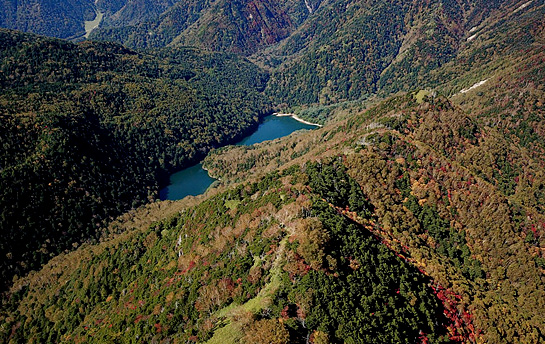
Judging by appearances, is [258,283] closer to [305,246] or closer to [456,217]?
[305,246]

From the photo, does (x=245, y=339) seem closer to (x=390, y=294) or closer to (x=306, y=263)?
(x=306, y=263)

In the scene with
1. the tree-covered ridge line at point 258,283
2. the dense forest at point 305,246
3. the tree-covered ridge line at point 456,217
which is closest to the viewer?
the tree-covered ridge line at point 258,283

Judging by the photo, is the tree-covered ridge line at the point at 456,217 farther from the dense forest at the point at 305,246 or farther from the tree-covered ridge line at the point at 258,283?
the tree-covered ridge line at the point at 258,283

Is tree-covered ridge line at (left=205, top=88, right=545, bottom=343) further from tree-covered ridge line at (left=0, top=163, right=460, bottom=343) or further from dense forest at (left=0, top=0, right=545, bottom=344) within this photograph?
tree-covered ridge line at (left=0, top=163, right=460, bottom=343)

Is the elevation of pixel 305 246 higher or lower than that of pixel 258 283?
higher

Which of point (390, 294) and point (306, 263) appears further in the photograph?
point (390, 294)

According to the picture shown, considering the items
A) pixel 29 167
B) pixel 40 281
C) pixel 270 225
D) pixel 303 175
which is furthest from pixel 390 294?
pixel 29 167

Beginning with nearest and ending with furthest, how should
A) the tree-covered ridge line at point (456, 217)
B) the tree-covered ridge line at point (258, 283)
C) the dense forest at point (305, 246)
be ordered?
the tree-covered ridge line at point (258, 283)
the dense forest at point (305, 246)
the tree-covered ridge line at point (456, 217)

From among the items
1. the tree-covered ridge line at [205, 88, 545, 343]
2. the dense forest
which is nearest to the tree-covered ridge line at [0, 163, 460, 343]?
the dense forest

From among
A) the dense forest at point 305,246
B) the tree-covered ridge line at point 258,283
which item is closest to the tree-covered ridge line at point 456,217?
the dense forest at point 305,246

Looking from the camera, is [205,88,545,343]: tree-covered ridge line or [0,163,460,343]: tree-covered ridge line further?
[205,88,545,343]: tree-covered ridge line

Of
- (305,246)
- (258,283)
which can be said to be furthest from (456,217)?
(258,283)
